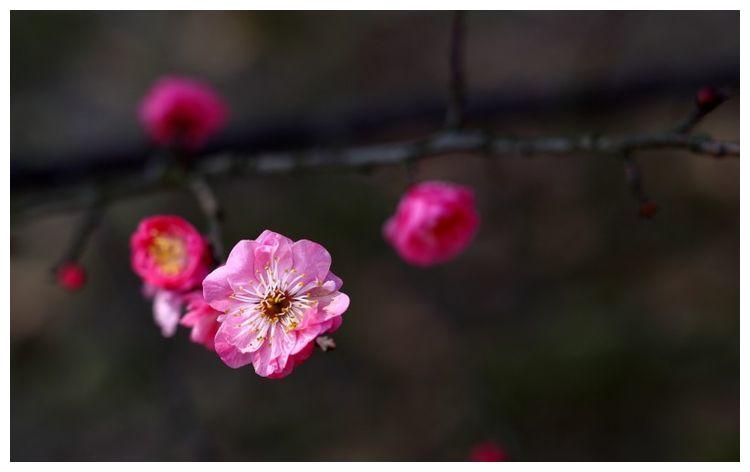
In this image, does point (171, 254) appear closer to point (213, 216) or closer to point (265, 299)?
point (213, 216)

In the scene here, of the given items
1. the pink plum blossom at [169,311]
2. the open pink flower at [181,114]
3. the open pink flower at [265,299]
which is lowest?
the open pink flower at [265,299]

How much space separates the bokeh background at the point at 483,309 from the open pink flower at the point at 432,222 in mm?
1720

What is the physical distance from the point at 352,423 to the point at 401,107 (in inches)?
72.4

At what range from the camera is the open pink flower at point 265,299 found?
1.10m

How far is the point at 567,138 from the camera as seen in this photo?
1.53 m

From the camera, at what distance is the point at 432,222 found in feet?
5.46

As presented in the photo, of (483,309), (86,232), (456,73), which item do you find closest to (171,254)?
(86,232)

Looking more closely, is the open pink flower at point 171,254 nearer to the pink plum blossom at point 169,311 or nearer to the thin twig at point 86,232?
the pink plum blossom at point 169,311

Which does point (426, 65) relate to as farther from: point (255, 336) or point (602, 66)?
point (255, 336)

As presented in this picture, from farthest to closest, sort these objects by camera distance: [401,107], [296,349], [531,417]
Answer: [531,417], [401,107], [296,349]

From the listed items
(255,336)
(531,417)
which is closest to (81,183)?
(255,336)

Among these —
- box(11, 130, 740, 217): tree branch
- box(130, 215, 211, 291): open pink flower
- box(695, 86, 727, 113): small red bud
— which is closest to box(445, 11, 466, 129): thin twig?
box(11, 130, 740, 217): tree branch

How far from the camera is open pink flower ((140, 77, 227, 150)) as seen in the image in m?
2.20

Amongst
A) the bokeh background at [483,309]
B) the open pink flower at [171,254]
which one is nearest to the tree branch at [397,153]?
the open pink flower at [171,254]
